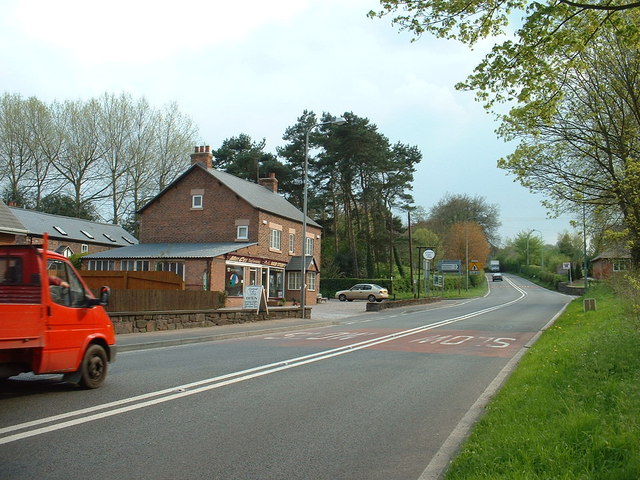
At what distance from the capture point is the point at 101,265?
39.8 metres

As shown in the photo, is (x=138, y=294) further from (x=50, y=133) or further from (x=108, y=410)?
(x=50, y=133)

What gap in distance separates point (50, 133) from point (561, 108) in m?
42.5

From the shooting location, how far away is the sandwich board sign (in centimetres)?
2550

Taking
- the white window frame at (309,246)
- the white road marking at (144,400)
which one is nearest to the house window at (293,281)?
the white window frame at (309,246)

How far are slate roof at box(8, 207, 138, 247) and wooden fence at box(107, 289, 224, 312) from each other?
28.0m

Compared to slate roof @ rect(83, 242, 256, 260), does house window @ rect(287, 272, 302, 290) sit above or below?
below

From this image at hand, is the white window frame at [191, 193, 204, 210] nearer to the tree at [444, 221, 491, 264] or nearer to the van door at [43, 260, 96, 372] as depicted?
the van door at [43, 260, 96, 372]

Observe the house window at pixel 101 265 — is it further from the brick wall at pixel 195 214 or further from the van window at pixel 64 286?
the van window at pixel 64 286

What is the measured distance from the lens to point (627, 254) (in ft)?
95.3

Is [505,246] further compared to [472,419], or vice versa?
[505,246]

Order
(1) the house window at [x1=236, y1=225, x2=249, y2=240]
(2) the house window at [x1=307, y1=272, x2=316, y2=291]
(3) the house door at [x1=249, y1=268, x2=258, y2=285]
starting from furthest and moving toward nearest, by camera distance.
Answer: (2) the house window at [x1=307, y1=272, x2=316, y2=291], (1) the house window at [x1=236, y1=225, x2=249, y2=240], (3) the house door at [x1=249, y1=268, x2=258, y2=285]

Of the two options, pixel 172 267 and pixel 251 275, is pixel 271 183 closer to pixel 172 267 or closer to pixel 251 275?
pixel 251 275

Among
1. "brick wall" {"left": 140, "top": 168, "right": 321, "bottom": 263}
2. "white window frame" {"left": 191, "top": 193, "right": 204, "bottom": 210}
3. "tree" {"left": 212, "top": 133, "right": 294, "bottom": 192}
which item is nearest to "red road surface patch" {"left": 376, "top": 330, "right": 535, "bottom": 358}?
"brick wall" {"left": 140, "top": 168, "right": 321, "bottom": 263}

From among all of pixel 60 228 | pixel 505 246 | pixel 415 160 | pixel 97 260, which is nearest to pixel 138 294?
pixel 97 260
